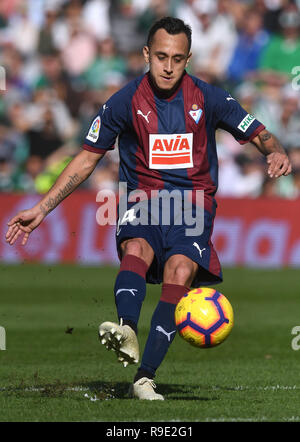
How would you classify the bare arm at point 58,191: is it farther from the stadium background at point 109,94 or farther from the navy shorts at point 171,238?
the stadium background at point 109,94

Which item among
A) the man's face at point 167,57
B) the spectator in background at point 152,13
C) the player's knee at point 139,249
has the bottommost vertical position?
the player's knee at point 139,249

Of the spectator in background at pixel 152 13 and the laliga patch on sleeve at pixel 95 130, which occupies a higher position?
the spectator in background at pixel 152 13

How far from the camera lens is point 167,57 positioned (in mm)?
5816

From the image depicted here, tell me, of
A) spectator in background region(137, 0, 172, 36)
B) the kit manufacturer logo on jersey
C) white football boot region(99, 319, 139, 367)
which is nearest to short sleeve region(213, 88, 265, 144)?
the kit manufacturer logo on jersey

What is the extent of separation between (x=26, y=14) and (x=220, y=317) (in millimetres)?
14505

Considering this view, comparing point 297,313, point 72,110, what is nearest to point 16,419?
point 297,313

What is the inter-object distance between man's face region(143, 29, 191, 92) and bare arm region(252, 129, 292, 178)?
68 cm

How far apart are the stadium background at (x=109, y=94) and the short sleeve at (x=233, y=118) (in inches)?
363

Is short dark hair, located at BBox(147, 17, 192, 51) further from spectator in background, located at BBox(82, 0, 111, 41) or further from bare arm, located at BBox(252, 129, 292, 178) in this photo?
spectator in background, located at BBox(82, 0, 111, 41)

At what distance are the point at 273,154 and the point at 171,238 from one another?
82 cm

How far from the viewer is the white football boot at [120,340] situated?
5078mm

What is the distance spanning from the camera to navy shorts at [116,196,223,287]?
583 cm

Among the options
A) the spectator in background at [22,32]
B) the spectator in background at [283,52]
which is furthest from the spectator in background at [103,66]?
the spectator in background at [283,52]

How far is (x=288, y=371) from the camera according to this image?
7.12m
